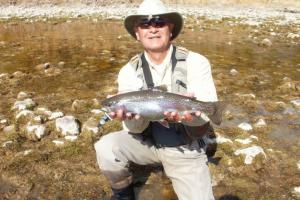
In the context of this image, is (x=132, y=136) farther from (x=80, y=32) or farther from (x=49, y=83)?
(x=80, y=32)

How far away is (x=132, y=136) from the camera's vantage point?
20.4 ft

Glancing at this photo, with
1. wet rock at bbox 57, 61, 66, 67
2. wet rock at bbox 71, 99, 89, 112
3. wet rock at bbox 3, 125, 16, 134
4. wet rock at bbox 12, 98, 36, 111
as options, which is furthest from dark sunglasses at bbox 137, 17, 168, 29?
wet rock at bbox 57, 61, 66, 67

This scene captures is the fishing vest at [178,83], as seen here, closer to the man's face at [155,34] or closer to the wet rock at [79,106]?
the man's face at [155,34]

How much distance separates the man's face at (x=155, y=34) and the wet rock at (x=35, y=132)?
10.7 feet

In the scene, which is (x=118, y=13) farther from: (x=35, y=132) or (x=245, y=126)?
(x=35, y=132)

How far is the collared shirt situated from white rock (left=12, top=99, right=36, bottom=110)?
13.6ft

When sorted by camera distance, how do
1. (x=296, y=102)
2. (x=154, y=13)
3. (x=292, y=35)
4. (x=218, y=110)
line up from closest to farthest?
(x=218, y=110) → (x=154, y=13) → (x=296, y=102) → (x=292, y=35)

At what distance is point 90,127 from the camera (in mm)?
8188

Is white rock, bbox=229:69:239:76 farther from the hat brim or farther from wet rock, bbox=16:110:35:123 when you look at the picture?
the hat brim

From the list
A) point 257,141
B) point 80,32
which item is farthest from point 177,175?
point 80,32

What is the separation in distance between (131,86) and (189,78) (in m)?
0.87

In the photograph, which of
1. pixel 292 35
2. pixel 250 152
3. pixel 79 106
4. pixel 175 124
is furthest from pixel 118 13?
pixel 175 124

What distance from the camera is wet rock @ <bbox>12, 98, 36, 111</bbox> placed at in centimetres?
936

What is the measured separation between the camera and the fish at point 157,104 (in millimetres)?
5098
